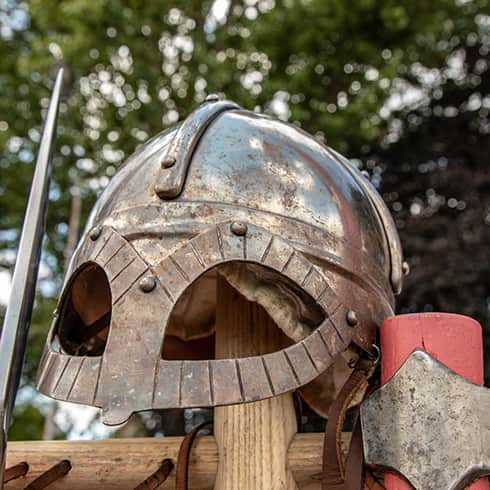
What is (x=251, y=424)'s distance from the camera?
100 centimetres

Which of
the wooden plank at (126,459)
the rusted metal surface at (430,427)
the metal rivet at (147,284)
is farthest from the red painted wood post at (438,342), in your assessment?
the metal rivet at (147,284)

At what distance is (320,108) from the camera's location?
148 inches

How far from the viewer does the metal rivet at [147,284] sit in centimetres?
87

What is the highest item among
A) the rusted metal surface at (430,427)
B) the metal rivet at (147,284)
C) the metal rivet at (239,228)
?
the metal rivet at (239,228)

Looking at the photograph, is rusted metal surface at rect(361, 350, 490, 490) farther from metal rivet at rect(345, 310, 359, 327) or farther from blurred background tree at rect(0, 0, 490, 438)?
blurred background tree at rect(0, 0, 490, 438)

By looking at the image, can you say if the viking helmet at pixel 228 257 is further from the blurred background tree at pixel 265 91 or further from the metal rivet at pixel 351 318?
the blurred background tree at pixel 265 91

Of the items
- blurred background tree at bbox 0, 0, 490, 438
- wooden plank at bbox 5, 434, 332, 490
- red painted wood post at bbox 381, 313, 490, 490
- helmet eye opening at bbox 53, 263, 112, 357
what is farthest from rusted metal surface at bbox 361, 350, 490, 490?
blurred background tree at bbox 0, 0, 490, 438

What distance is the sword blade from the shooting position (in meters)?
0.87

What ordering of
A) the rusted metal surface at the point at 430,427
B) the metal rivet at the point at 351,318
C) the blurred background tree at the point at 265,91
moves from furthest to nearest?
1. the blurred background tree at the point at 265,91
2. the metal rivet at the point at 351,318
3. the rusted metal surface at the point at 430,427

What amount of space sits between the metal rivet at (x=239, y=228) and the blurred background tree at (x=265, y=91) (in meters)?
2.86

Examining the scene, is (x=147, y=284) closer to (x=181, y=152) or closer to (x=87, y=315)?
(x=181, y=152)

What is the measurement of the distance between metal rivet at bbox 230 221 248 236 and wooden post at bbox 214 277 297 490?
0.74ft

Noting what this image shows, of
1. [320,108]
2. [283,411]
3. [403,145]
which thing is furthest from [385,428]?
[403,145]

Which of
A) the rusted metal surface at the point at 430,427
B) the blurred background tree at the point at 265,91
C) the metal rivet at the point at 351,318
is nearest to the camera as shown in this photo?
the rusted metal surface at the point at 430,427
